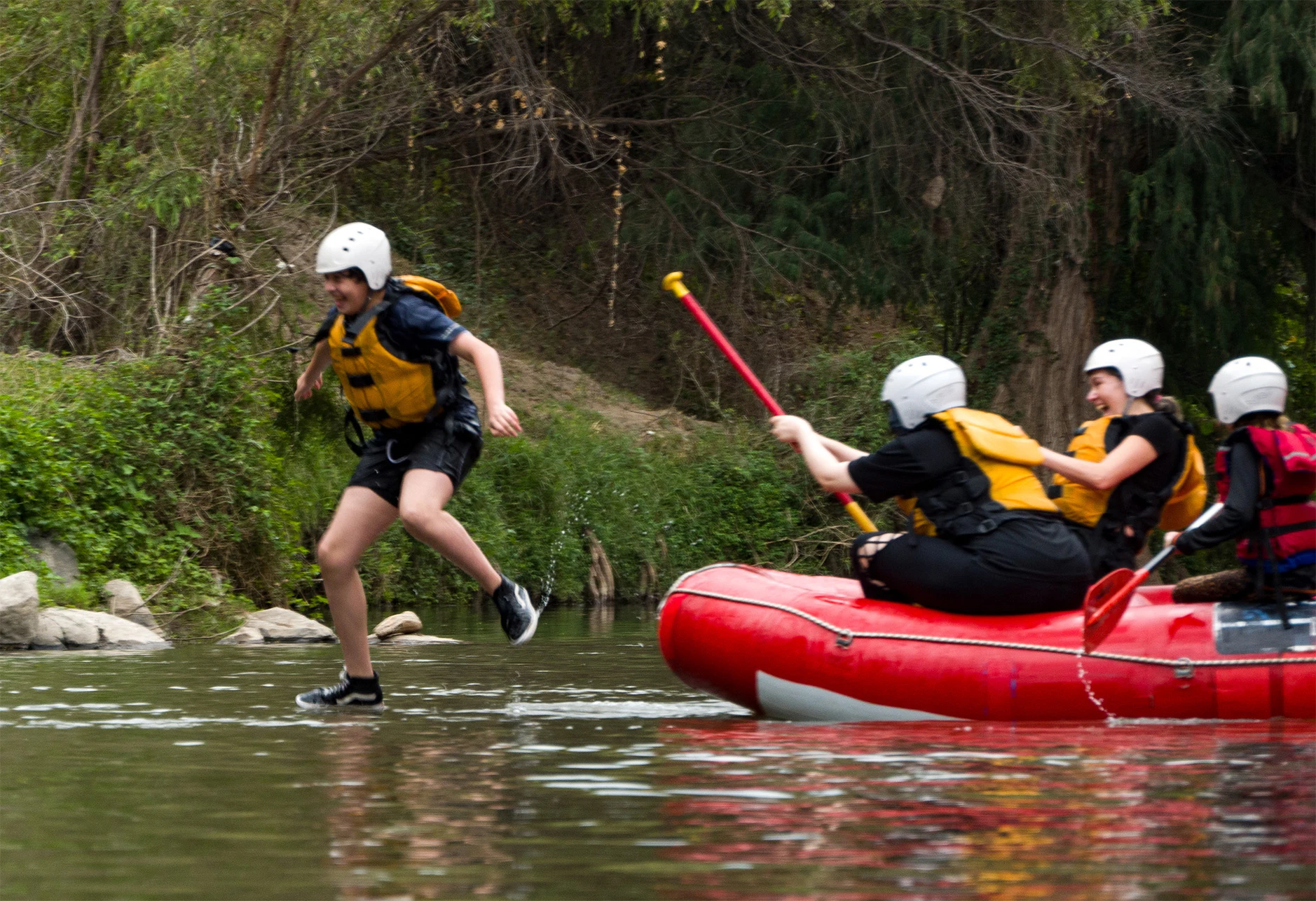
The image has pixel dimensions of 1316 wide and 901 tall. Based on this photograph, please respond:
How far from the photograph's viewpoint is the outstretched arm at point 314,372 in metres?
6.60

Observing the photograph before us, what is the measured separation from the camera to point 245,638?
10.7m

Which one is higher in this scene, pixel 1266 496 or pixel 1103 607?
pixel 1266 496

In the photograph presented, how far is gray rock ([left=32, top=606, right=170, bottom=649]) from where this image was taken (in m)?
9.69

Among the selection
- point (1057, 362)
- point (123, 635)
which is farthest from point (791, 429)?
point (1057, 362)

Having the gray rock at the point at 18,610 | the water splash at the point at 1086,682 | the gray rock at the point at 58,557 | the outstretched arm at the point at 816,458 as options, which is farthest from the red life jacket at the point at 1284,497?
the gray rock at the point at 58,557

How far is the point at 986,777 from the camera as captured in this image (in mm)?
4586

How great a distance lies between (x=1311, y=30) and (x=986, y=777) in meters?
12.5

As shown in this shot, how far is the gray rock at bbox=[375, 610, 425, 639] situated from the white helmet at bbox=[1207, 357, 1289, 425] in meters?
5.78

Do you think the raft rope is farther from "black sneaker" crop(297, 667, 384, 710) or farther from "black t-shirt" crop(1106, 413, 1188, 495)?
"black sneaker" crop(297, 667, 384, 710)

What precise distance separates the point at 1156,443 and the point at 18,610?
19.2 ft

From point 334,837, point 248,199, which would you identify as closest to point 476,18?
point 248,199

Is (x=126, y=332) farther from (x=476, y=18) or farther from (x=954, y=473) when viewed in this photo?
(x=954, y=473)

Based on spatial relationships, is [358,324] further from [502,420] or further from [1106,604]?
[1106,604]

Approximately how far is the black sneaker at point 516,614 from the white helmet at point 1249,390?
244cm
